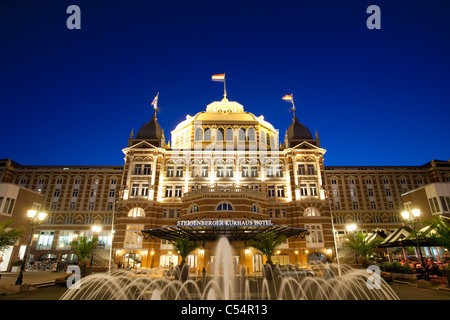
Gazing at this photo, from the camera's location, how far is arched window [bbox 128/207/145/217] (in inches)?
1762

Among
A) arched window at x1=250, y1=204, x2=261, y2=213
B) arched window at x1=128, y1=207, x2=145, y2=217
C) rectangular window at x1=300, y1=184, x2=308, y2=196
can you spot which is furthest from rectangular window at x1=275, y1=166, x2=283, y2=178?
arched window at x1=128, y1=207, x2=145, y2=217

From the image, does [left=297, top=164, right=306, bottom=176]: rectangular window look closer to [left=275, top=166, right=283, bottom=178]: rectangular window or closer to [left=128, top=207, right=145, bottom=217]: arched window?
[left=275, top=166, right=283, bottom=178]: rectangular window

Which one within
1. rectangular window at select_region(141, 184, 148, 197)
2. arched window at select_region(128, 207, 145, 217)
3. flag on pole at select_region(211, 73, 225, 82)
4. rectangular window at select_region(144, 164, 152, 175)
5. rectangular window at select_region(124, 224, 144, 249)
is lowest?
rectangular window at select_region(124, 224, 144, 249)

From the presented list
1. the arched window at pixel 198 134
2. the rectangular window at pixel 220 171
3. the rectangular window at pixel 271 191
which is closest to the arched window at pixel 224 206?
the rectangular window at pixel 220 171

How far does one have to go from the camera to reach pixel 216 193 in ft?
134

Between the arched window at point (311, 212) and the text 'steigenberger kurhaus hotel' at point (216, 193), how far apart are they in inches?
6.7

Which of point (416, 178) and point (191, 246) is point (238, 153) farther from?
point (416, 178)

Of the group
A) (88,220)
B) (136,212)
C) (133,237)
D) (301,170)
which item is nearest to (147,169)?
(136,212)

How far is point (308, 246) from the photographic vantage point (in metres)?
43.4

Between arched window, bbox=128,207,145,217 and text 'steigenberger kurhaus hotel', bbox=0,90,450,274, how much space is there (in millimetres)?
173

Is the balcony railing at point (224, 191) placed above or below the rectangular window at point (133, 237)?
above

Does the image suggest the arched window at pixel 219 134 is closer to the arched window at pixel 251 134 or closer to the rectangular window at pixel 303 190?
the arched window at pixel 251 134

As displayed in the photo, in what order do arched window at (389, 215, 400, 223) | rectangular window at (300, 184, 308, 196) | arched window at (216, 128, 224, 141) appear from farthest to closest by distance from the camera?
arched window at (389, 215, 400, 223) → arched window at (216, 128, 224, 141) → rectangular window at (300, 184, 308, 196)

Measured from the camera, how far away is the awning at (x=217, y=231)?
105 ft
